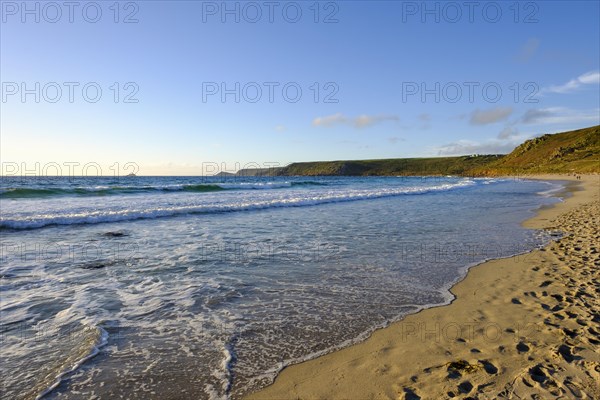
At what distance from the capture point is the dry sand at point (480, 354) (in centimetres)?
358

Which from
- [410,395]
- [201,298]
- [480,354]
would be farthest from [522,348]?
[201,298]

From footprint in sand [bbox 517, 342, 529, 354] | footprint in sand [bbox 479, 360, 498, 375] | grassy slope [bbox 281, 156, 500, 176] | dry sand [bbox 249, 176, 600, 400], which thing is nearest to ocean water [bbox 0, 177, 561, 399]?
dry sand [bbox 249, 176, 600, 400]

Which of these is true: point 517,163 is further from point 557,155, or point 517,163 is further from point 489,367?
point 489,367

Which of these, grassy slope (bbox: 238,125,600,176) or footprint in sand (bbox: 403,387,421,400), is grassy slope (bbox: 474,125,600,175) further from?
footprint in sand (bbox: 403,387,421,400)

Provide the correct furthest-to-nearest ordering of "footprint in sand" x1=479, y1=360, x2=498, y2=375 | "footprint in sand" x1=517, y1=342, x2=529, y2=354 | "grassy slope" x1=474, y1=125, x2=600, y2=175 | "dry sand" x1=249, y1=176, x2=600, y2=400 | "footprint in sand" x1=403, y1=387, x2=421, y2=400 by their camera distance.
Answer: "grassy slope" x1=474, y1=125, x2=600, y2=175
"footprint in sand" x1=517, y1=342, x2=529, y2=354
"footprint in sand" x1=479, y1=360, x2=498, y2=375
"dry sand" x1=249, y1=176, x2=600, y2=400
"footprint in sand" x1=403, y1=387, x2=421, y2=400

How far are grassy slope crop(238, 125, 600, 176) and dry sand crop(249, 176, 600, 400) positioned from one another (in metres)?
72.2

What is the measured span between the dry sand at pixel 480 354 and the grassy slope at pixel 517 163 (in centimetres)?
7220

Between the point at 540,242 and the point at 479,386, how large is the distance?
9.24 meters

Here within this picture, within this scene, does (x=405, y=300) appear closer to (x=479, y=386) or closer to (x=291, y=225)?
(x=479, y=386)

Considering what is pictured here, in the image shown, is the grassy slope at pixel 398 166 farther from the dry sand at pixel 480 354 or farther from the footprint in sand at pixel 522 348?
the footprint in sand at pixel 522 348

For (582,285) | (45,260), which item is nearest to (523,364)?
(582,285)

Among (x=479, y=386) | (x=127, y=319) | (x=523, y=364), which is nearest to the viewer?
(x=479, y=386)

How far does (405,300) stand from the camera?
6281 mm

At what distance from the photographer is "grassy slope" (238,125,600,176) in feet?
281
